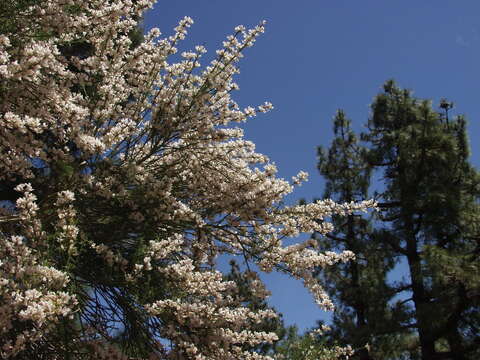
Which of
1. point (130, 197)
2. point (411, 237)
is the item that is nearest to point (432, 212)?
point (411, 237)

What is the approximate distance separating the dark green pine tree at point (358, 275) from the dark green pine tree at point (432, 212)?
0.45 meters

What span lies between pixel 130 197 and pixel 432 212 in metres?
9.95

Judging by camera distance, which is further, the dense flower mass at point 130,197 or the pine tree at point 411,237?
the pine tree at point 411,237

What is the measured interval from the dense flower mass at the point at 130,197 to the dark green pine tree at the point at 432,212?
6769mm

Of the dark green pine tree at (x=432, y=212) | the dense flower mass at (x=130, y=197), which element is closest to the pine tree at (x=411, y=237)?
the dark green pine tree at (x=432, y=212)

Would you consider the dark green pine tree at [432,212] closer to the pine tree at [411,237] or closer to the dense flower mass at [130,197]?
the pine tree at [411,237]

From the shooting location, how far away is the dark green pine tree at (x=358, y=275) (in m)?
11.7

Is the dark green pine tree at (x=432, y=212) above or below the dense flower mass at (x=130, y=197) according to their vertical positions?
above

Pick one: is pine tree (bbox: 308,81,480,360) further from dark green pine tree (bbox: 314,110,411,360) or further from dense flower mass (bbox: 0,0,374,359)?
dense flower mass (bbox: 0,0,374,359)

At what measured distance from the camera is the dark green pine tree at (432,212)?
33.9 ft

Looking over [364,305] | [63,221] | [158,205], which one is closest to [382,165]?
[364,305]

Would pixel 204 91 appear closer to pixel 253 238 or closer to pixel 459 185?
pixel 253 238

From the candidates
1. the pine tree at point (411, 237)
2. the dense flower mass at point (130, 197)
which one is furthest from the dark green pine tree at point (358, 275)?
the dense flower mass at point (130, 197)

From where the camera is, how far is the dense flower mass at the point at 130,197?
135 inches
